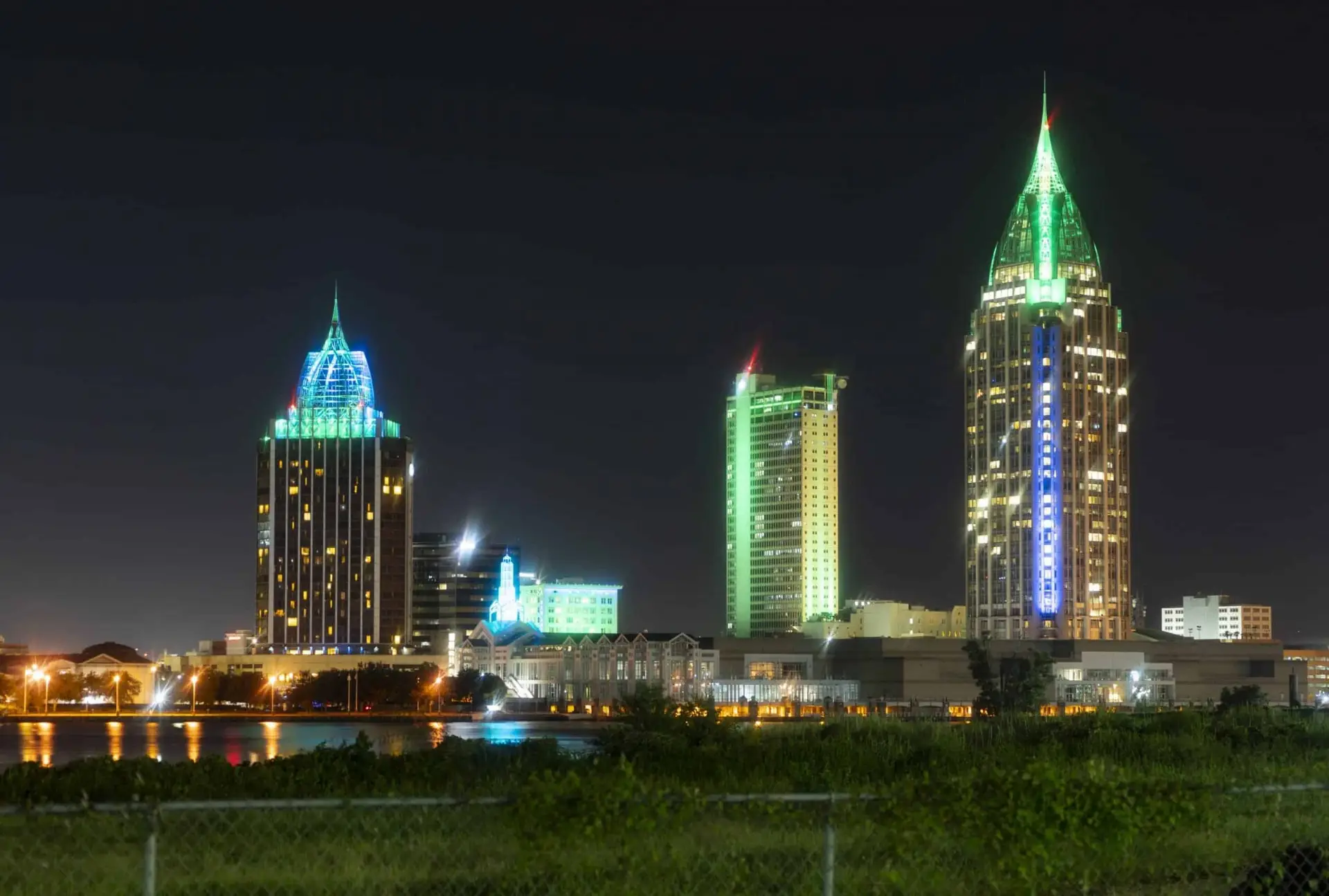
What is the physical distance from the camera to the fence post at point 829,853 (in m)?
18.9

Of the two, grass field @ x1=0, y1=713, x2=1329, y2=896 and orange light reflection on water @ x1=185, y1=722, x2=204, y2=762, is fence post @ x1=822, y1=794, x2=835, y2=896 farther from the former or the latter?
orange light reflection on water @ x1=185, y1=722, x2=204, y2=762

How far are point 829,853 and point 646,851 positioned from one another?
12.0ft

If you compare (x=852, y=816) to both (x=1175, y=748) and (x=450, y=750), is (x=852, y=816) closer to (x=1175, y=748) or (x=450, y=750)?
(x=450, y=750)

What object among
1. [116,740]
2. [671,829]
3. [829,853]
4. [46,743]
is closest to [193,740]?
[116,740]

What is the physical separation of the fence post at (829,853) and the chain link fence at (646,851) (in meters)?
0.02

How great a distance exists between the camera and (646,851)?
2205 centimetres

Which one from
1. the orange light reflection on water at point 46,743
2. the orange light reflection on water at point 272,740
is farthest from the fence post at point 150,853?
the orange light reflection on water at point 272,740

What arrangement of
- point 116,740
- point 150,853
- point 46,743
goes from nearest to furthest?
point 150,853 < point 46,743 < point 116,740

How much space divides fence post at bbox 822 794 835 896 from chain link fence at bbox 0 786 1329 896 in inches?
0.8

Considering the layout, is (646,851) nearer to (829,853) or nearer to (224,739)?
(829,853)

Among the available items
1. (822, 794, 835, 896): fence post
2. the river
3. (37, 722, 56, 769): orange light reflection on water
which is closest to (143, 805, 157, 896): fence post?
(822, 794, 835, 896): fence post

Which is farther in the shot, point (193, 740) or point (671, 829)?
point (193, 740)

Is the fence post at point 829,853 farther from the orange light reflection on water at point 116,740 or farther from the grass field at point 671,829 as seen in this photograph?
the orange light reflection on water at point 116,740

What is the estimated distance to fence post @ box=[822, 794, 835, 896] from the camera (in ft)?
61.9
